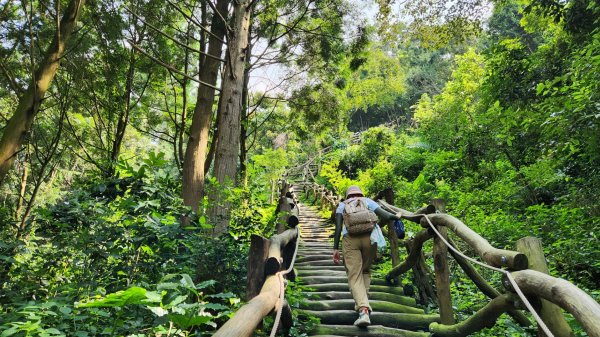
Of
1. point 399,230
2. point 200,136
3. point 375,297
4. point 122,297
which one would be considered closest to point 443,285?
point 399,230

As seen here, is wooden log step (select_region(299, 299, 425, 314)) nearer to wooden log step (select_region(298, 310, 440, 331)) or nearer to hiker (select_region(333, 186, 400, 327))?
wooden log step (select_region(298, 310, 440, 331))

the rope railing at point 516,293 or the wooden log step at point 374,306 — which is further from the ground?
the rope railing at point 516,293

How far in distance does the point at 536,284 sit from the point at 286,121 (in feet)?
39.5

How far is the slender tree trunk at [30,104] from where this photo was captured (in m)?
5.54

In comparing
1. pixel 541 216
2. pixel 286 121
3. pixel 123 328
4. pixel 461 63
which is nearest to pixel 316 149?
pixel 461 63

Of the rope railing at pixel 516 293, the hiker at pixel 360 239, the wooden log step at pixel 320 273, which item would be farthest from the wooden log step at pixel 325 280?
the rope railing at pixel 516 293

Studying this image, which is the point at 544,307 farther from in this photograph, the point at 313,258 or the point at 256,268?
the point at 313,258

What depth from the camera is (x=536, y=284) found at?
75.8 inches

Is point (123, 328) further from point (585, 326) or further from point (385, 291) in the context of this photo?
point (385, 291)

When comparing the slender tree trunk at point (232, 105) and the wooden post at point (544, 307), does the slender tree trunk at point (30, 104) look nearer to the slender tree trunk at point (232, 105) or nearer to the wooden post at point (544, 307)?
the slender tree trunk at point (232, 105)

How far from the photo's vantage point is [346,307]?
15.6ft

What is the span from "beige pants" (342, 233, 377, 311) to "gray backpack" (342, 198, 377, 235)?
11cm

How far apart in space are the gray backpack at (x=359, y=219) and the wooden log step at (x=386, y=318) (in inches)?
37.4

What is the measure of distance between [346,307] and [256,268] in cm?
222
